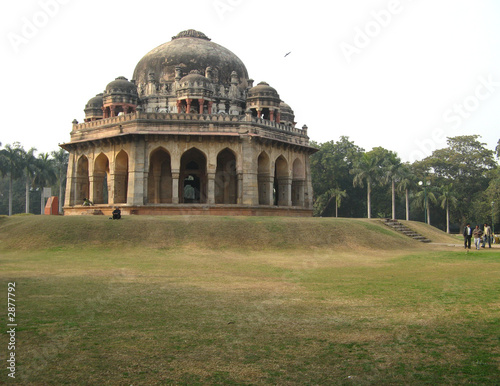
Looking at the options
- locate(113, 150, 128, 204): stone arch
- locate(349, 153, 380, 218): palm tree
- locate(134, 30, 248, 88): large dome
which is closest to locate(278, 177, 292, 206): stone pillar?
locate(134, 30, 248, 88): large dome

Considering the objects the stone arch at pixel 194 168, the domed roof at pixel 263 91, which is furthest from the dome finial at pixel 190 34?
the stone arch at pixel 194 168

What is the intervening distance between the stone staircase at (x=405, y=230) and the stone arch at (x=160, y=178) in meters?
14.3

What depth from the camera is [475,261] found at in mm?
16219

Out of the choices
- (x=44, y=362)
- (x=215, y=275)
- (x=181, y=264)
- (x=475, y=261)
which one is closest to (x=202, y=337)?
(x=44, y=362)

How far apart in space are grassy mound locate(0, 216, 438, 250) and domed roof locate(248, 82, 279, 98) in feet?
39.5

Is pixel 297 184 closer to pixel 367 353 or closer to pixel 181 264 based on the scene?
pixel 181 264

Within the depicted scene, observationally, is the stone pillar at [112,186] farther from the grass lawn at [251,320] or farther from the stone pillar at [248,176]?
the grass lawn at [251,320]

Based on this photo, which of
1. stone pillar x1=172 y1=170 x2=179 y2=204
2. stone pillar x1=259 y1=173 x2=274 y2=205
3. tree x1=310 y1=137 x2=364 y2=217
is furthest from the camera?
tree x1=310 y1=137 x2=364 y2=217

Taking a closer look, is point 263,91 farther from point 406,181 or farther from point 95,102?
point 406,181

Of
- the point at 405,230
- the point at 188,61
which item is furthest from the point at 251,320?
the point at 188,61

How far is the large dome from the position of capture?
34.8 m

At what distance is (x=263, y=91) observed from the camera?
108ft

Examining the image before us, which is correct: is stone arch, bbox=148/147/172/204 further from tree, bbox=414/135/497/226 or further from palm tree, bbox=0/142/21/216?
tree, bbox=414/135/497/226

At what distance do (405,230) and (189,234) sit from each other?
14252 mm
